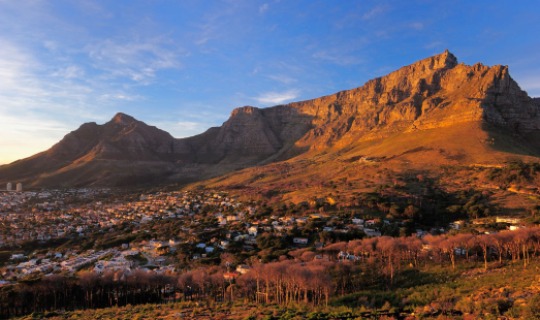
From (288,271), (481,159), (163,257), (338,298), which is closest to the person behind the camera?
(338,298)

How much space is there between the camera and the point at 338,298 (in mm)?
25922

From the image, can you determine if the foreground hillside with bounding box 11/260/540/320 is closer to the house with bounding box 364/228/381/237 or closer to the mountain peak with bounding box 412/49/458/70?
the house with bounding box 364/228/381/237

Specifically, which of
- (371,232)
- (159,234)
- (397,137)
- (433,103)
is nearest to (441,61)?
(433,103)

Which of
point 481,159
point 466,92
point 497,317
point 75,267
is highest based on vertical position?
point 466,92

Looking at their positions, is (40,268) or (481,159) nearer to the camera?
(40,268)

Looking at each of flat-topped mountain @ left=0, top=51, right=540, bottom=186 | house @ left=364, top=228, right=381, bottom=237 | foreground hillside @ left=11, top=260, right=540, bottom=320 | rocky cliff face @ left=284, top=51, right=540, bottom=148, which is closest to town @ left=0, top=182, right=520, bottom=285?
house @ left=364, top=228, right=381, bottom=237

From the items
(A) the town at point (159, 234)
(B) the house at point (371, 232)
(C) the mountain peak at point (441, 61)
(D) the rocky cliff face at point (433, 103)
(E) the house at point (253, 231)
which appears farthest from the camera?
(C) the mountain peak at point (441, 61)

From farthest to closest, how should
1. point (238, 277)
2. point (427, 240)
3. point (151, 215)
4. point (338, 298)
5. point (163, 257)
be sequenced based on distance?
point (151, 215)
point (163, 257)
point (427, 240)
point (238, 277)
point (338, 298)

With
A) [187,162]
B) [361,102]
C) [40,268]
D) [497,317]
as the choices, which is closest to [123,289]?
[40,268]

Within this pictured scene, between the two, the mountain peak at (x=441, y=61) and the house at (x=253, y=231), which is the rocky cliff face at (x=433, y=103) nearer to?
the mountain peak at (x=441, y=61)

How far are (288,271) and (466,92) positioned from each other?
134590mm

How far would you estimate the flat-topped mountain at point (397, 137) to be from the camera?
4173 inches

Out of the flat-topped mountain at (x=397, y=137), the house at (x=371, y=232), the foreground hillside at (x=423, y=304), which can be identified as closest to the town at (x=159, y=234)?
the house at (x=371, y=232)

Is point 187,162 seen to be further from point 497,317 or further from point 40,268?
point 497,317
